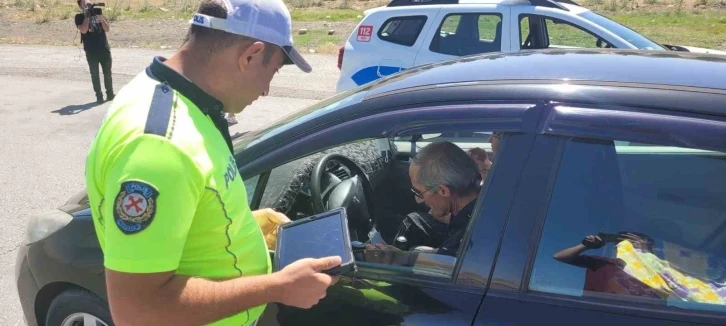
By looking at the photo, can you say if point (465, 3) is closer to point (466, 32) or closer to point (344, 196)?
point (466, 32)

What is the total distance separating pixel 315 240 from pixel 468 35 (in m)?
6.70

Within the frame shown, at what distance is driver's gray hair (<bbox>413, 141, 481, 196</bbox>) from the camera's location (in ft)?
9.02

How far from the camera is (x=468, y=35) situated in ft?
27.4

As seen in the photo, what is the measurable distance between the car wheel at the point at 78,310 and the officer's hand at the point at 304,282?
1384mm

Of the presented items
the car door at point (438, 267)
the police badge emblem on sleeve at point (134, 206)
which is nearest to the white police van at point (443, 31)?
the car door at point (438, 267)

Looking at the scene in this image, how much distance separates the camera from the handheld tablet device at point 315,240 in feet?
6.56

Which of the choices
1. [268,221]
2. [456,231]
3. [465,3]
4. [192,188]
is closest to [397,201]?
[456,231]

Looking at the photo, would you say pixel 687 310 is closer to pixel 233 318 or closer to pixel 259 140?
pixel 233 318

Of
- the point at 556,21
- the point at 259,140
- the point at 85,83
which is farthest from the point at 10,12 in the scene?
the point at 259,140

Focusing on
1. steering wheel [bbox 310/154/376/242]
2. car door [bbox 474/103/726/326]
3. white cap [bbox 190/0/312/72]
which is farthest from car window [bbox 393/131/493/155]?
white cap [bbox 190/0/312/72]

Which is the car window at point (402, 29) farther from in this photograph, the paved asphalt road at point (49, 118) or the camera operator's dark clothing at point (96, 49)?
the camera operator's dark clothing at point (96, 49)

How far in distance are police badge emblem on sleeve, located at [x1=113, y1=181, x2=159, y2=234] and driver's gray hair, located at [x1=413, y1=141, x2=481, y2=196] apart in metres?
1.49

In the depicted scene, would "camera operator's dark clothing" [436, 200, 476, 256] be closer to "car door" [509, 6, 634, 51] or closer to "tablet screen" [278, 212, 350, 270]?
"tablet screen" [278, 212, 350, 270]

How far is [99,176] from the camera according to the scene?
163cm
